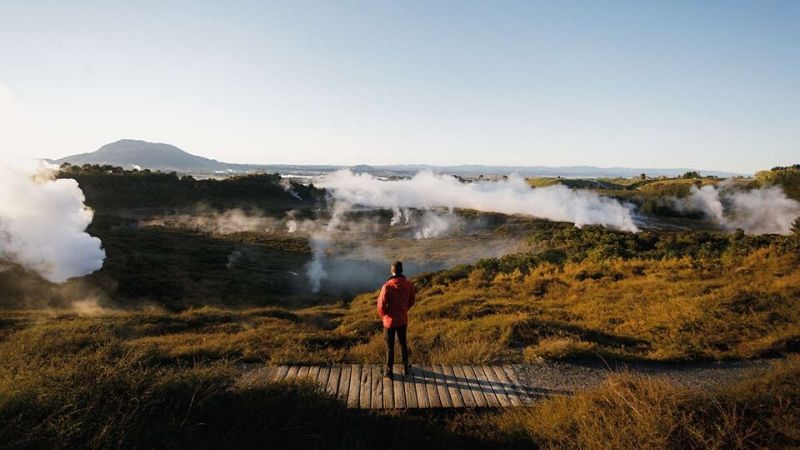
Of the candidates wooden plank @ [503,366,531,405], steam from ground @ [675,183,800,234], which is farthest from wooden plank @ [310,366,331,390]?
steam from ground @ [675,183,800,234]

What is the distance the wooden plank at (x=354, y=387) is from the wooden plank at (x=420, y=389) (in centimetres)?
93

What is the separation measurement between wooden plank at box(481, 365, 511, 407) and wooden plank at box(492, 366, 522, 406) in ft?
0.20

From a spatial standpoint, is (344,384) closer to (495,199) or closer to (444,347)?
(444,347)

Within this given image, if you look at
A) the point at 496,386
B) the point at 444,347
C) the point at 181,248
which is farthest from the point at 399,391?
the point at 181,248

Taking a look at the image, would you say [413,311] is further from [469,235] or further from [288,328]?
[469,235]

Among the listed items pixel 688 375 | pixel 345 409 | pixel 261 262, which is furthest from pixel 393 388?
pixel 261 262

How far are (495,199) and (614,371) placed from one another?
150 ft

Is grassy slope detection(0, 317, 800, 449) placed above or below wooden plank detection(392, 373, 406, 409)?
above

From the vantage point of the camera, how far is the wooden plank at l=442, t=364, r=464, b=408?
6957mm

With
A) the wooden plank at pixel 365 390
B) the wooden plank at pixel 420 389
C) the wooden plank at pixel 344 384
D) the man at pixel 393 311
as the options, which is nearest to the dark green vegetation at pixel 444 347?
the wooden plank at pixel 420 389

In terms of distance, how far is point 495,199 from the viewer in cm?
5322

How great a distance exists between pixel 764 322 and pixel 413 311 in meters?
9.77

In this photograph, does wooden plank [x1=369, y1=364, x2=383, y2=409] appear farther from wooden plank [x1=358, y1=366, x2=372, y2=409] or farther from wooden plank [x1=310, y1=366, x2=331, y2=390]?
wooden plank [x1=310, y1=366, x2=331, y2=390]

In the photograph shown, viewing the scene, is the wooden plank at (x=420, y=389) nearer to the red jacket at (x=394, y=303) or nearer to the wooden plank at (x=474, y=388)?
the wooden plank at (x=474, y=388)
